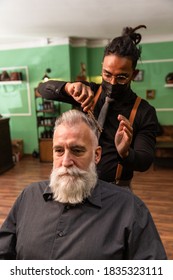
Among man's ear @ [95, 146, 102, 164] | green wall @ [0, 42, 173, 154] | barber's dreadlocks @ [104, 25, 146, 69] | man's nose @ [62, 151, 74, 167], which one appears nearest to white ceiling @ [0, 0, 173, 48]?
green wall @ [0, 42, 173, 154]

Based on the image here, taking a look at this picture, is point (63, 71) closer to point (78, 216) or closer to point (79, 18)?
point (79, 18)

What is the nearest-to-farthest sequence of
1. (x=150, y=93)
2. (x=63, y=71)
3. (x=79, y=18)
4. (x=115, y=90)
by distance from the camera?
(x=115, y=90), (x=79, y=18), (x=63, y=71), (x=150, y=93)

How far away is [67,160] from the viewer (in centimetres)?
121

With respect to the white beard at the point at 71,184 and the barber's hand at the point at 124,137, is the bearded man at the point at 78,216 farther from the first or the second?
the barber's hand at the point at 124,137

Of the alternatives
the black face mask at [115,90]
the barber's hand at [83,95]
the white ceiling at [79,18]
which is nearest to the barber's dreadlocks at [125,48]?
the black face mask at [115,90]

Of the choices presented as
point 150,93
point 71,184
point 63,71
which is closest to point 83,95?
point 71,184

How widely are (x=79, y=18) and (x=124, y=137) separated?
11.1 ft

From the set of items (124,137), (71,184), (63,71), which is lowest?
(71,184)

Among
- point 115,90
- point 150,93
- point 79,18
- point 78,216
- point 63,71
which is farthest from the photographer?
point 150,93

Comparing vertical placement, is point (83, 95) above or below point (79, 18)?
below

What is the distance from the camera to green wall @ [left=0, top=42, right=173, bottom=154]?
5.96 m

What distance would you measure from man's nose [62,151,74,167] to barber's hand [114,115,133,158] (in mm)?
221

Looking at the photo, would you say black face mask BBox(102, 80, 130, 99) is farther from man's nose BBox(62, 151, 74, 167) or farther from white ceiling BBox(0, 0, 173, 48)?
white ceiling BBox(0, 0, 173, 48)

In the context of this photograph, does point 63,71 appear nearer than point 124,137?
No
